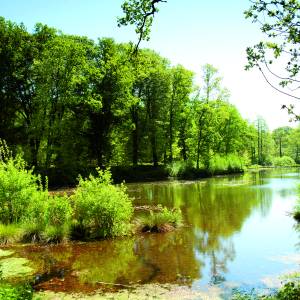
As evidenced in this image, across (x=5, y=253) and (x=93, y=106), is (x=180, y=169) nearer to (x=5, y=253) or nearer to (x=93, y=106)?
(x=93, y=106)

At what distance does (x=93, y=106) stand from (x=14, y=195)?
2648 centimetres

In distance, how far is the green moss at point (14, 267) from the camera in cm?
1085

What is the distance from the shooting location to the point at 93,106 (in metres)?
41.1

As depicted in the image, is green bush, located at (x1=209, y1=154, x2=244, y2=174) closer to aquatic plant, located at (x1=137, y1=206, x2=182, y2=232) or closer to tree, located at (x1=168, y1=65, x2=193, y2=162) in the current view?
tree, located at (x1=168, y1=65, x2=193, y2=162)

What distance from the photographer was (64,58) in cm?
3756

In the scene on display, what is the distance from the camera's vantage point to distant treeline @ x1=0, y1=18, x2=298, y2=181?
3759 centimetres

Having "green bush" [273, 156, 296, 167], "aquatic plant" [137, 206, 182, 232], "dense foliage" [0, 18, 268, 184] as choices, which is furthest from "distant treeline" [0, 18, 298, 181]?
"green bush" [273, 156, 296, 167]

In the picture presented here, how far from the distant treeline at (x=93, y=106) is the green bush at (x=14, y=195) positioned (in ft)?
47.9

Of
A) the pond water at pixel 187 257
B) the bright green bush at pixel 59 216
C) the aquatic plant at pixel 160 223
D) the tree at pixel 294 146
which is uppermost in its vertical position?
the tree at pixel 294 146

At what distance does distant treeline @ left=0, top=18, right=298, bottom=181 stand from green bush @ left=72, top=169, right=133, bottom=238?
14.6 meters

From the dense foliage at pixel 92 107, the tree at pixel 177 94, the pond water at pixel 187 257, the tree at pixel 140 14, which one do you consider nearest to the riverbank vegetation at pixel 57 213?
the pond water at pixel 187 257

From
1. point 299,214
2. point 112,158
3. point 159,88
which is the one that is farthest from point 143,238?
point 159,88

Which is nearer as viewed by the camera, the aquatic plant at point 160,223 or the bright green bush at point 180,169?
the aquatic plant at point 160,223

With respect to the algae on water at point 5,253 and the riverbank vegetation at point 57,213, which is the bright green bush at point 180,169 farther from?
the algae on water at point 5,253
